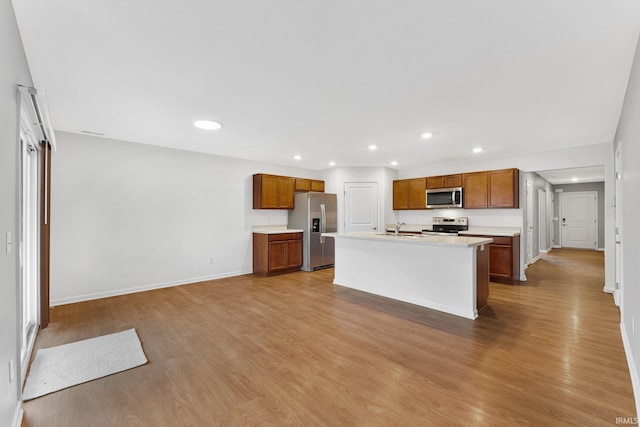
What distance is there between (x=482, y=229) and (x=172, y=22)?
19.0 feet

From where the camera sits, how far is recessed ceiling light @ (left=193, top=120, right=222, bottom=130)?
3.47 metres

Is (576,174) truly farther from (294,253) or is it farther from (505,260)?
(294,253)

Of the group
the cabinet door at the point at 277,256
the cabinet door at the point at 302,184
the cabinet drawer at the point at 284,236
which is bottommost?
the cabinet door at the point at 277,256

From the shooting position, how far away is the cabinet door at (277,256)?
5621 mm

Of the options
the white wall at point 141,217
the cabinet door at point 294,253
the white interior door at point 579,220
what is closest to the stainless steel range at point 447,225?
the cabinet door at point 294,253

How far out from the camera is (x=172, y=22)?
5.49ft

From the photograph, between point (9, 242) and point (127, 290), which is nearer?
point (9, 242)

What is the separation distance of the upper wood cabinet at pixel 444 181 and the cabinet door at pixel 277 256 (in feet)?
11.2

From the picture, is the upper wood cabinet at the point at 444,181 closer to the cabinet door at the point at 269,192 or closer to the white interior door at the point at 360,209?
the white interior door at the point at 360,209

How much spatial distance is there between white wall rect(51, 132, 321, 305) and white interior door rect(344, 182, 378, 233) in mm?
2233

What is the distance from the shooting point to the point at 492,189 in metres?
5.38

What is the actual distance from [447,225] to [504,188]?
1306mm

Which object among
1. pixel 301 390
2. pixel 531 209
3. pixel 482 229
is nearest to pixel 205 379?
pixel 301 390

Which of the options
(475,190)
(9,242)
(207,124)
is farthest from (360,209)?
(9,242)
